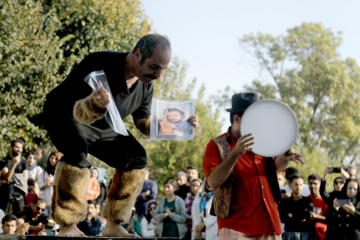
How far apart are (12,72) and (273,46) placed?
82.4ft

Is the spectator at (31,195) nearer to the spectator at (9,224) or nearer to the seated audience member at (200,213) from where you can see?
the spectator at (9,224)

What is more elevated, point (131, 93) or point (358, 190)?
point (131, 93)

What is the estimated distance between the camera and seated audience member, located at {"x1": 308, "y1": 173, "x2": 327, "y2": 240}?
8.10 meters

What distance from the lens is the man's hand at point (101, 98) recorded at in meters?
3.99

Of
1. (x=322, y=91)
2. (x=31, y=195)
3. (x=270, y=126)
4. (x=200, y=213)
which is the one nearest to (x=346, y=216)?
(x=200, y=213)

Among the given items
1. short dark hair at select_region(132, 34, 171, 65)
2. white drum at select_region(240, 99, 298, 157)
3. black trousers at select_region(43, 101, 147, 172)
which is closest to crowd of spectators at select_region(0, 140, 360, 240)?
black trousers at select_region(43, 101, 147, 172)

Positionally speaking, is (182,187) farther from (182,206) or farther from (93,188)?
(93,188)

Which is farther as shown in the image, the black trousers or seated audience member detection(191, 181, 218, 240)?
seated audience member detection(191, 181, 218, 240)

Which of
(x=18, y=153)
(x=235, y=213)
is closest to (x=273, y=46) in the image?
(x=18, y=153)

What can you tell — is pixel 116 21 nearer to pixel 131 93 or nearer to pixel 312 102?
pixel 131 93

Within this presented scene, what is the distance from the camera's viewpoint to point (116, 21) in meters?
17.8

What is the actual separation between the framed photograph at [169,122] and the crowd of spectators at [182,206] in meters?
2.16

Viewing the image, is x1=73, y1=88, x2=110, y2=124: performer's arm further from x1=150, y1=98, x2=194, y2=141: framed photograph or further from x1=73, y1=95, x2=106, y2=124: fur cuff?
x1=150, y1=98, x2=194, y2=141: framed photograph

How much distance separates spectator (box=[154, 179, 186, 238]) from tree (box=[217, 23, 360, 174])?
918 inches
